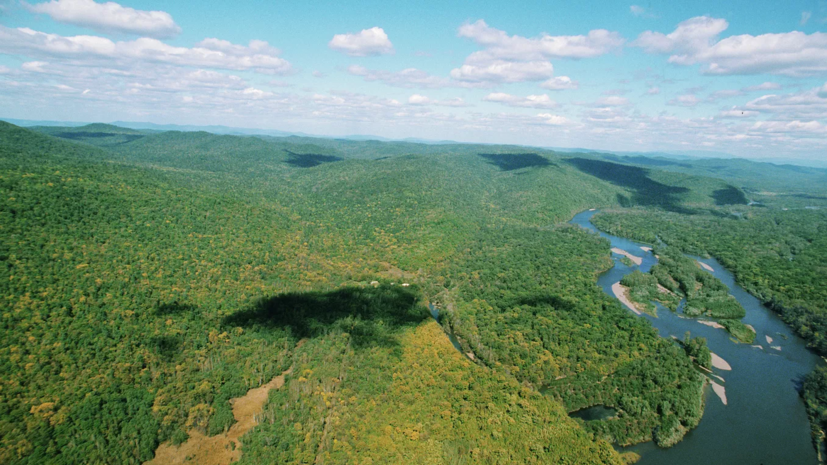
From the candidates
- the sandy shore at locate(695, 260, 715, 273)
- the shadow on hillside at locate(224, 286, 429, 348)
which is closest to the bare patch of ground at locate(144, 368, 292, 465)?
the shadow on hillside at locate(224, 286, 429, 348)

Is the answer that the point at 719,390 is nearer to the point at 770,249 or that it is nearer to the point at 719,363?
the point at 719,363

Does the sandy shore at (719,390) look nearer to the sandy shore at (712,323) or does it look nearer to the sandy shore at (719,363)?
the sandy shore at (719,363)

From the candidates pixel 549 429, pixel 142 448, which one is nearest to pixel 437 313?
pixel 549 429

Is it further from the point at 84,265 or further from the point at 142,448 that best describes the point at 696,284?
the point at 84,265

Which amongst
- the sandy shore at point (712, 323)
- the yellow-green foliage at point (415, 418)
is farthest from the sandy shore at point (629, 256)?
the yellow-green foliage at point (415, 418)

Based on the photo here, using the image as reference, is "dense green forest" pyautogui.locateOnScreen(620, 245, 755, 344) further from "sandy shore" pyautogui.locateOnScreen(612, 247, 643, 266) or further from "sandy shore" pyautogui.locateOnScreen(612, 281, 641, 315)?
"sandy shore" pyautogui.locateOnScreen(612, 247, 643, 266)

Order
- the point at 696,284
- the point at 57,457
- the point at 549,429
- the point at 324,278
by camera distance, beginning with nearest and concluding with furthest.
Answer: the point at 57,457, the point at 549,429, the point at 324,278, the point at 696,284

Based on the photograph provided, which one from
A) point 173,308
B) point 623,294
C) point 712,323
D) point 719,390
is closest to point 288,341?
point 173,308
